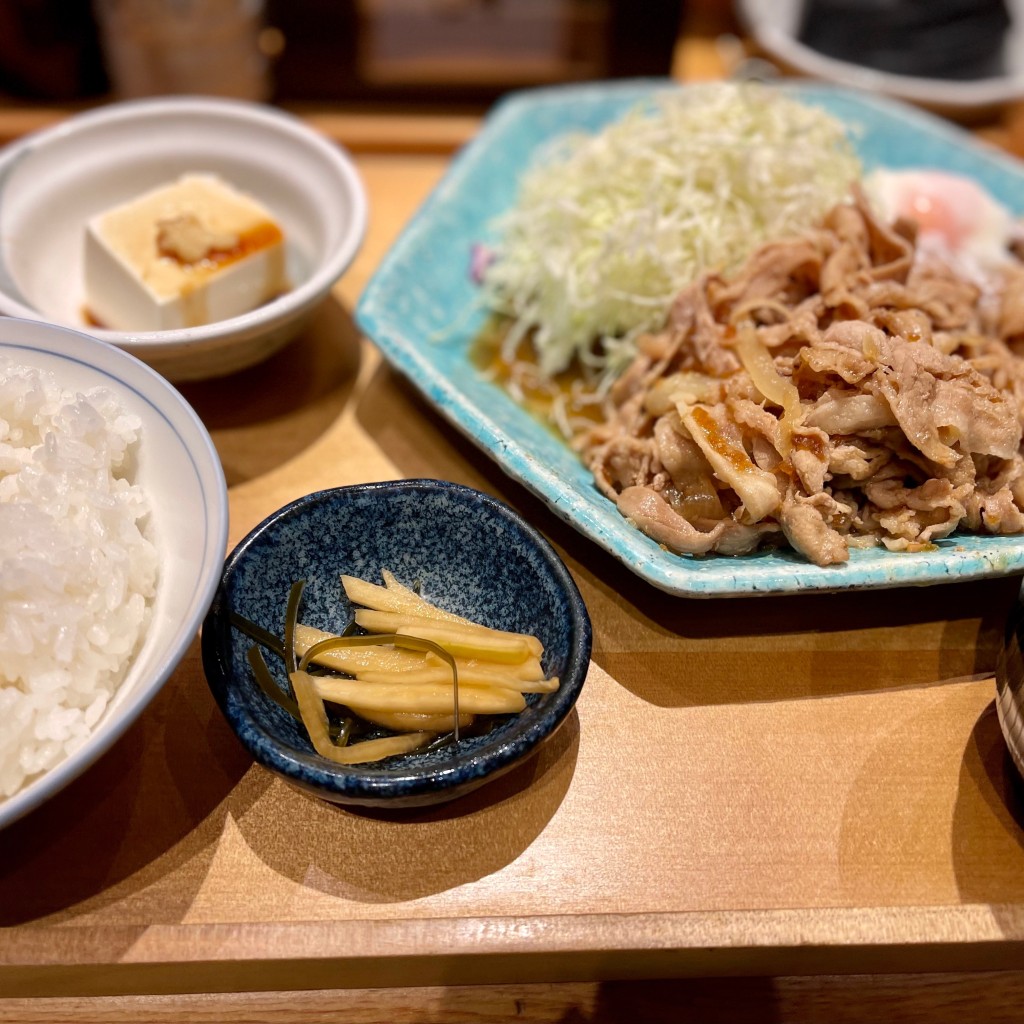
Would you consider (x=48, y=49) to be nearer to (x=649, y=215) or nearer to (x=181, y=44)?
(x=181, y=44)

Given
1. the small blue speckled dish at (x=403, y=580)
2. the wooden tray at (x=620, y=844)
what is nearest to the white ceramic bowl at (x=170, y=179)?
the small blue speckled dish at (x=403, y=580)

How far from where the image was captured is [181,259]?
206 centimetres

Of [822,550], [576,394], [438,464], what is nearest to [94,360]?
[438,464]

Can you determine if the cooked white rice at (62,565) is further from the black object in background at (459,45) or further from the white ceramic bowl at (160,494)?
the black object in background at (459,45)

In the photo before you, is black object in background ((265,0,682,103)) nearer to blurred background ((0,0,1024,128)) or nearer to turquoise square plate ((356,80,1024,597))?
blurred background ((0,0,1024,128))

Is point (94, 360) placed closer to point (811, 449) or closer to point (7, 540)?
point (7, 540)

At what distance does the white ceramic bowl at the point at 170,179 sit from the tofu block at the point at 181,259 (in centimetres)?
12

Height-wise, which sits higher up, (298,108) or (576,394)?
Result: (298,108)

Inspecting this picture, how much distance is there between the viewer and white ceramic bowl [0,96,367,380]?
2066 millimetres

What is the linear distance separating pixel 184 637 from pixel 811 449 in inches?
44.6

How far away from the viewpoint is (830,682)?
1689 mm

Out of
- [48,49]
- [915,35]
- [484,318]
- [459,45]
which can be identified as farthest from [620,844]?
[915,35]

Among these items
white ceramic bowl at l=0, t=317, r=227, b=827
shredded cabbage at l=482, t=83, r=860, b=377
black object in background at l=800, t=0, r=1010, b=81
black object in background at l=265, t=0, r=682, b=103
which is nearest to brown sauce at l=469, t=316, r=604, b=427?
shredded cabbage at l=482, t=83, r=860, b=377

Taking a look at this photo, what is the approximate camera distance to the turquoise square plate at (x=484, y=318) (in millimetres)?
1627
